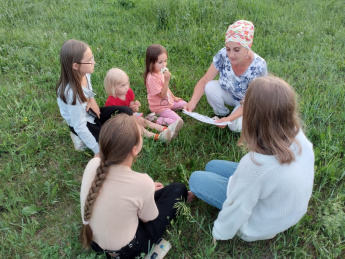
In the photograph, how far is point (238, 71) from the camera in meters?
3.13

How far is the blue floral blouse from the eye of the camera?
304cm

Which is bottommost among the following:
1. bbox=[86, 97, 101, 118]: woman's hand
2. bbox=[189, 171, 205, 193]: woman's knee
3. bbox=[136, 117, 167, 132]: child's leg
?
bbox=[136, 117, 167, 132]: child's leg

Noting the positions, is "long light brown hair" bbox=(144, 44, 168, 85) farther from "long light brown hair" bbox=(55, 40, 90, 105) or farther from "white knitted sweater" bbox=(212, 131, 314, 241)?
"white knitted sweater" bbox=(212, 131, 314, 241)

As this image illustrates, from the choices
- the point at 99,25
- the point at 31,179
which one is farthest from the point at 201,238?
the point at 99,25

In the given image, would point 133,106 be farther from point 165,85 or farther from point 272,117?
point 272,117

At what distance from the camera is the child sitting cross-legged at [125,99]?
3113 millimetres

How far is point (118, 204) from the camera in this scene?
1.72 metres

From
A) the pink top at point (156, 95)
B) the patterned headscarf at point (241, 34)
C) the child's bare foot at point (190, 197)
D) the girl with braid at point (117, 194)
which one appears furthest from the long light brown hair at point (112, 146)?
the pink top at point (156, 95)

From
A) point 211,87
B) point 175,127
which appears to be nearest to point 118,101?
point 175,127

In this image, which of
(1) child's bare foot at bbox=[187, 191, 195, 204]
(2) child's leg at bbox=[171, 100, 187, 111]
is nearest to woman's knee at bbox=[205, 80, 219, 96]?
(2) child's leg at bbox=[171, 100, 187, 111]

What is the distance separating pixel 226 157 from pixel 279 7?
176 inches

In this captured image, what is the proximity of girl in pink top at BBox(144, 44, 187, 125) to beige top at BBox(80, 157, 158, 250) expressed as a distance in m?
1.71

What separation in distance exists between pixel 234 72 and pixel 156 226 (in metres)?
1.94

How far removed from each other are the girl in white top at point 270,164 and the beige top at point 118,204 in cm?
57
